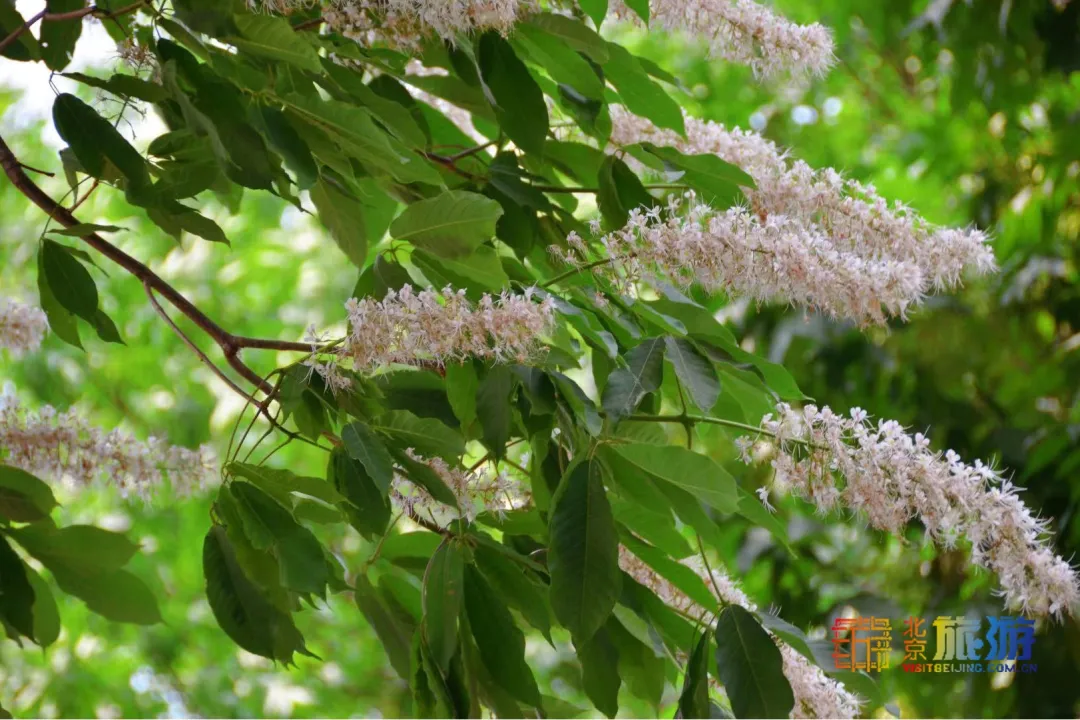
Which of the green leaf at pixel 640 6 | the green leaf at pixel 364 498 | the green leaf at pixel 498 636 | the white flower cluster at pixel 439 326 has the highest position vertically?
the green leaf at pixel 640 6

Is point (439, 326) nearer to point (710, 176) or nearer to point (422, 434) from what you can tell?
point (422, 434)

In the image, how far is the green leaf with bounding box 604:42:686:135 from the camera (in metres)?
0.87

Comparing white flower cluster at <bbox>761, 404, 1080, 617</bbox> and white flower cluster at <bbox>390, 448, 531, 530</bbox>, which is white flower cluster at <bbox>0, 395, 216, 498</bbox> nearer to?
white flower cluster at <bbox>390, 448, 531, 530</bbox>

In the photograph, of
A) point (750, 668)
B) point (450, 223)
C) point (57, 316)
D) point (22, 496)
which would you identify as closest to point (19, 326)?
point (57, 316)

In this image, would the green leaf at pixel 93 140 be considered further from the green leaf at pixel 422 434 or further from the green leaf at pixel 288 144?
the green leaf at pixel 422 434

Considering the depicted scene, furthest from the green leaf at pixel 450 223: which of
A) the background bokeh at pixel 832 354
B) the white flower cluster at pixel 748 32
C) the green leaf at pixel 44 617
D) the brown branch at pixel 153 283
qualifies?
the background bokeh at pixel 832 354

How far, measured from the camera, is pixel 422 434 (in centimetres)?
72

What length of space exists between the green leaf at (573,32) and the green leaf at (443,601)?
0.36m

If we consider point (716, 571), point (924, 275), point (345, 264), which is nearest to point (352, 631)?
point (345, 264)

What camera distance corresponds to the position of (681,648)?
844 millimetres

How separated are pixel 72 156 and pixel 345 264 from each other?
2.25 m

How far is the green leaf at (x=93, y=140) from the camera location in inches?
30.7

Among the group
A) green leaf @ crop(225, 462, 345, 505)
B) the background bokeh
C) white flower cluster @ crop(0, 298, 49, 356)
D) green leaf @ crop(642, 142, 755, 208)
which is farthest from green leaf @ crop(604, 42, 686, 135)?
the background bokeh

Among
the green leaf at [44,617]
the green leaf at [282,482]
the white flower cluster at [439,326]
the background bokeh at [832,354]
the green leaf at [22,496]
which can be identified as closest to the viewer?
the white flower cluster at [439,326]
